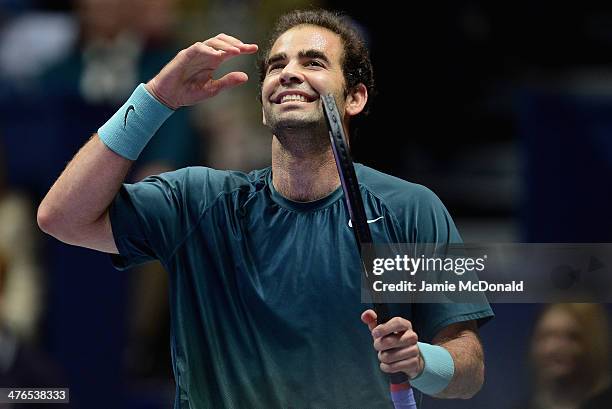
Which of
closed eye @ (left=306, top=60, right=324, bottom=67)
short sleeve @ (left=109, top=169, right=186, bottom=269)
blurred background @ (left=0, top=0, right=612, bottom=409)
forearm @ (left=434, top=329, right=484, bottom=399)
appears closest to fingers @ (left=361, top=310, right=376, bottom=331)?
forearm @ (left=434, top=329, right=484, bottom=399)

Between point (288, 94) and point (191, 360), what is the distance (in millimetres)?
700

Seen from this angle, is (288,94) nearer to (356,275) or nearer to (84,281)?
(356,275)

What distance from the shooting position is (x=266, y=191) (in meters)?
3.30

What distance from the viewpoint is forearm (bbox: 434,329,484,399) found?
3141 mm

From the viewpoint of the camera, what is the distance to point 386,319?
2998 millimetres

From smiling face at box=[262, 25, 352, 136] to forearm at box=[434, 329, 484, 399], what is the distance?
0.62 metres

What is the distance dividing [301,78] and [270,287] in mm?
516

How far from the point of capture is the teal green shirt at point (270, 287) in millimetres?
3172

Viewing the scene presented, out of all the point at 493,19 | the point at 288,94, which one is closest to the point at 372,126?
the point at 288,94

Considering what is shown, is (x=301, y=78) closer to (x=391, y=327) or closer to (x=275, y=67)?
(x=275, y=67)

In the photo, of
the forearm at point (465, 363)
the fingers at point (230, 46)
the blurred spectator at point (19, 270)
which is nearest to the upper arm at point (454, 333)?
the forearm at point (465, 363)

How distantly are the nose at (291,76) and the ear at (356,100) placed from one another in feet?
0.59

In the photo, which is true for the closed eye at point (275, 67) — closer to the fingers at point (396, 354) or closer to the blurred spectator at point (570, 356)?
the fingers at point (396, 354)

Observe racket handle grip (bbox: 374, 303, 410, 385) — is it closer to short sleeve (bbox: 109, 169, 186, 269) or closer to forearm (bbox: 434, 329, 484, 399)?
forearm (bbox: 434, 329, 484, 399)
